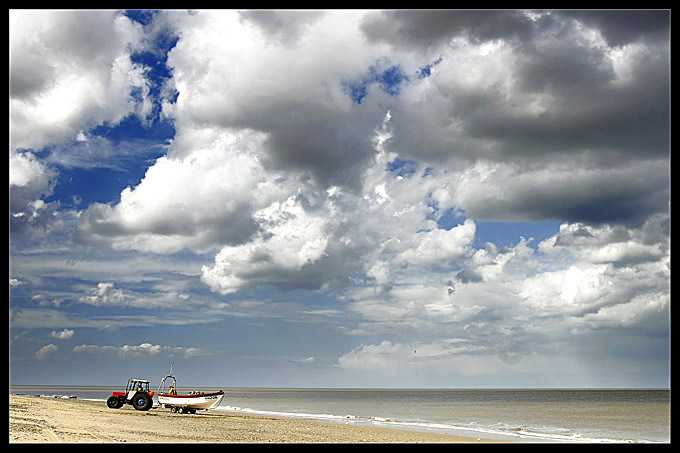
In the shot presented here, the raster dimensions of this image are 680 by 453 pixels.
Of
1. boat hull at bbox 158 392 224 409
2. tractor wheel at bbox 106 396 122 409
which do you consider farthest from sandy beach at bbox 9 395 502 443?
boat hull at bbox 158 392 224 409

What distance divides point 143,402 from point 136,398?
77cm

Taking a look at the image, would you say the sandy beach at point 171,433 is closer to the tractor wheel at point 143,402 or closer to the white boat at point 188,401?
the tractor wheel at point 143,402

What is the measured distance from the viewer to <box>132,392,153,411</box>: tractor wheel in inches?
1734

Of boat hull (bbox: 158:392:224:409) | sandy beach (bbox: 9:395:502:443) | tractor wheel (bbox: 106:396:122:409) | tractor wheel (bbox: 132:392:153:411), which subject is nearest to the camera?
sandy beach (bbox: 9:395:502:443)

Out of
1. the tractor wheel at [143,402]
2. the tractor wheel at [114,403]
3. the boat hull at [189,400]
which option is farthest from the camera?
the boat hull at [189,400]

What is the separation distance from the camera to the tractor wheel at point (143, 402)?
4403 cm

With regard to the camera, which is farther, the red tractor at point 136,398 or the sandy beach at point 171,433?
the red tractor at point 136,398

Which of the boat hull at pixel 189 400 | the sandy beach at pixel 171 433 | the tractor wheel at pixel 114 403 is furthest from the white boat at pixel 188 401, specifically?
the sandy beach at pixel 171 433

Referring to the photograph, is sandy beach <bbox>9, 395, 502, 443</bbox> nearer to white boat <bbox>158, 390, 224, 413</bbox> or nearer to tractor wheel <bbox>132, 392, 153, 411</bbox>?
tractor wheel <bbox>132, 392, 153, 411</bbox>

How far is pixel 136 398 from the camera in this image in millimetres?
44625
